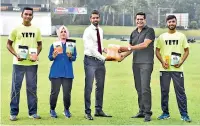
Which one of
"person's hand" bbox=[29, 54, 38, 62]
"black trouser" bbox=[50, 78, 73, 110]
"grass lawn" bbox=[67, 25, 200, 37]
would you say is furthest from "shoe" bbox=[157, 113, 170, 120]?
"grass lawn" bbox=[67, 25, 200, 37]

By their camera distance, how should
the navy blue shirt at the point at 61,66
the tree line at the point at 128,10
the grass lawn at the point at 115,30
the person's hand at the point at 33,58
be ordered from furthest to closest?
the tree line at the point at 128,10
the grass lawn at the point at 115,30
the navy blue shirt at the point at 61,66
the person's hand at the point at 33,58

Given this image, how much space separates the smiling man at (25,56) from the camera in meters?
6.10

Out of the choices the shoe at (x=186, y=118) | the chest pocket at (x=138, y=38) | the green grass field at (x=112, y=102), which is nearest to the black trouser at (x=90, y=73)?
the green grass field at (x=112, y=102)

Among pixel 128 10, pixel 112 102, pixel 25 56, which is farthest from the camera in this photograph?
pixel 128 10

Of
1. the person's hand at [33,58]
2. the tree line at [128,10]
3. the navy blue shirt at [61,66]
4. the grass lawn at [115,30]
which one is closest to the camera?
the person's hand at [33,58]

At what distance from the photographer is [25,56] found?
606 centimetres

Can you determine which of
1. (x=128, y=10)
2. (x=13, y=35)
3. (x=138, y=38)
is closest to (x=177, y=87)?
(x=138, y=38)

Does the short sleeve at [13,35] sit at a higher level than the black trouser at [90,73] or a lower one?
higher

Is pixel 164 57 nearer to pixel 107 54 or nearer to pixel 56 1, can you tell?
pixel 107 54

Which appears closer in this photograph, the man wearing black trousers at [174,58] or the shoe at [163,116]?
the man wearing black trousers at [174,58]

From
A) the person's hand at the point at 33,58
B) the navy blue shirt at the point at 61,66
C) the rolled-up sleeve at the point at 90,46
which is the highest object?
the rolled-up sleeve at the point at 90,46

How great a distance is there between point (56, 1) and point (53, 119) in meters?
44.1

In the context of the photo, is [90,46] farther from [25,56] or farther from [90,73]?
[25,56]

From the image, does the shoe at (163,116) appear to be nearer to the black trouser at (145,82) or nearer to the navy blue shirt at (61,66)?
the black trouser at (145,82)
